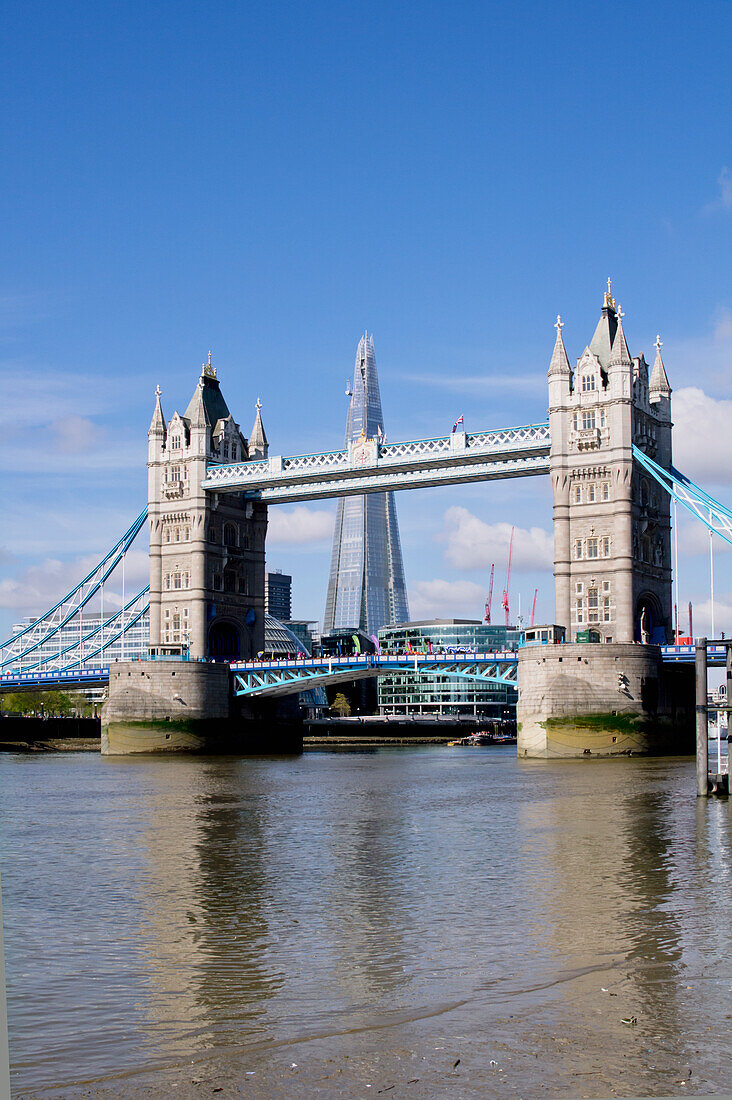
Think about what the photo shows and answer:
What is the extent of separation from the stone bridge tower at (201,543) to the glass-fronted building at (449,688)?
236 feet

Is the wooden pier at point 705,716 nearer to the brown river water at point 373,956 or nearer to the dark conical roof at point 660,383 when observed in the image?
the brown river water at point 373,956

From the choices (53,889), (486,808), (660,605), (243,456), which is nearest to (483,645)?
(243,456)

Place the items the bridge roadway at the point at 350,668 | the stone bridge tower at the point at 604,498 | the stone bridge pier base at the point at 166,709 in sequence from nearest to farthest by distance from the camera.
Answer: the stone bridge tower at the point at 604,498 → the bridge roadway at the point at 350,668 → the stone bridge pier base at the point at 166,709

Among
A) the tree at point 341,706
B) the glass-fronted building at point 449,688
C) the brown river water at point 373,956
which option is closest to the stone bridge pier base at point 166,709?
the brown river water at point 373,956

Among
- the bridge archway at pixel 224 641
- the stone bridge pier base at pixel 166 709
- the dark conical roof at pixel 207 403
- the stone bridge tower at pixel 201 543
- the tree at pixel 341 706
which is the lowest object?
the tree at pixel 341 706

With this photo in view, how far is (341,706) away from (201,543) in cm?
8425

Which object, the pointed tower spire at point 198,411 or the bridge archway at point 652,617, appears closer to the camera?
the bridge archway at point 652,617

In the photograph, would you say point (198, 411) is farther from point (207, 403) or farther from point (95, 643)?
point (95, 643)

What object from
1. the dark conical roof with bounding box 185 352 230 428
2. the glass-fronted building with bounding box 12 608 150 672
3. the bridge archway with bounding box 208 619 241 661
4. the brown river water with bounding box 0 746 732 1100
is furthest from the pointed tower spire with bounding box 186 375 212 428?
the glass-fronted building with bounding box 12 608 150 672

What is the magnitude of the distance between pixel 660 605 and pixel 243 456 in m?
36.1

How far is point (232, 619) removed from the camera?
3661 inches

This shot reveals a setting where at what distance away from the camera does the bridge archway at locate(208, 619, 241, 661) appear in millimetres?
91875

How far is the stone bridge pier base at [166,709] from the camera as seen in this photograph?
81500 mm

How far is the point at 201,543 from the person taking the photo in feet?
294
